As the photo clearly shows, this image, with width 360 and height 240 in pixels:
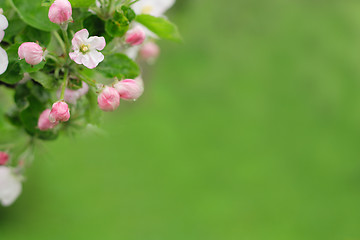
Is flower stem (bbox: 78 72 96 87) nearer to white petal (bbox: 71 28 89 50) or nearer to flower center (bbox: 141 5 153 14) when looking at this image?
white petal (bbox: 71 28 89 50)

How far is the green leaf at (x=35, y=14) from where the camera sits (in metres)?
0.72

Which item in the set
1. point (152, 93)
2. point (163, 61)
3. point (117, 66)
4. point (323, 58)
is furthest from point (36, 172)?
point (117, 66)

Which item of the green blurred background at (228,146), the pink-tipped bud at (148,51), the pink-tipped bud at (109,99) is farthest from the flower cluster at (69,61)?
the green blurred background at (228,146)

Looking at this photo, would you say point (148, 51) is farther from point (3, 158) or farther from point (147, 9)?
point (3, 158)

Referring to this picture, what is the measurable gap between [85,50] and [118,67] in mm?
132

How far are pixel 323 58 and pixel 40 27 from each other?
16.7ft

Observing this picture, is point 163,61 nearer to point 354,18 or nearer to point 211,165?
point 211,165

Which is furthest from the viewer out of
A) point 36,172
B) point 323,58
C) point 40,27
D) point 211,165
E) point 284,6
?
point 284,6

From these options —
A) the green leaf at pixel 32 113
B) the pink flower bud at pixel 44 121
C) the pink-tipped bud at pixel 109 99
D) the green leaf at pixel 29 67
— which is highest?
the pink-tipped bud at pixel 109 99

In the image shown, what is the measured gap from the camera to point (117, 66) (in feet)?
2.48

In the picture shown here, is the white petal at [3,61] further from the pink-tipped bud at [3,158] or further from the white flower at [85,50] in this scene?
the pink-tipped bud at [3,158]

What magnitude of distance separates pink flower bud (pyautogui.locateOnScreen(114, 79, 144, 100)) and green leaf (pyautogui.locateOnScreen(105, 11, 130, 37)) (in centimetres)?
8

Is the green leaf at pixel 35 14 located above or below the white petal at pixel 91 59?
below

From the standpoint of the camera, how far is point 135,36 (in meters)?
0.76
